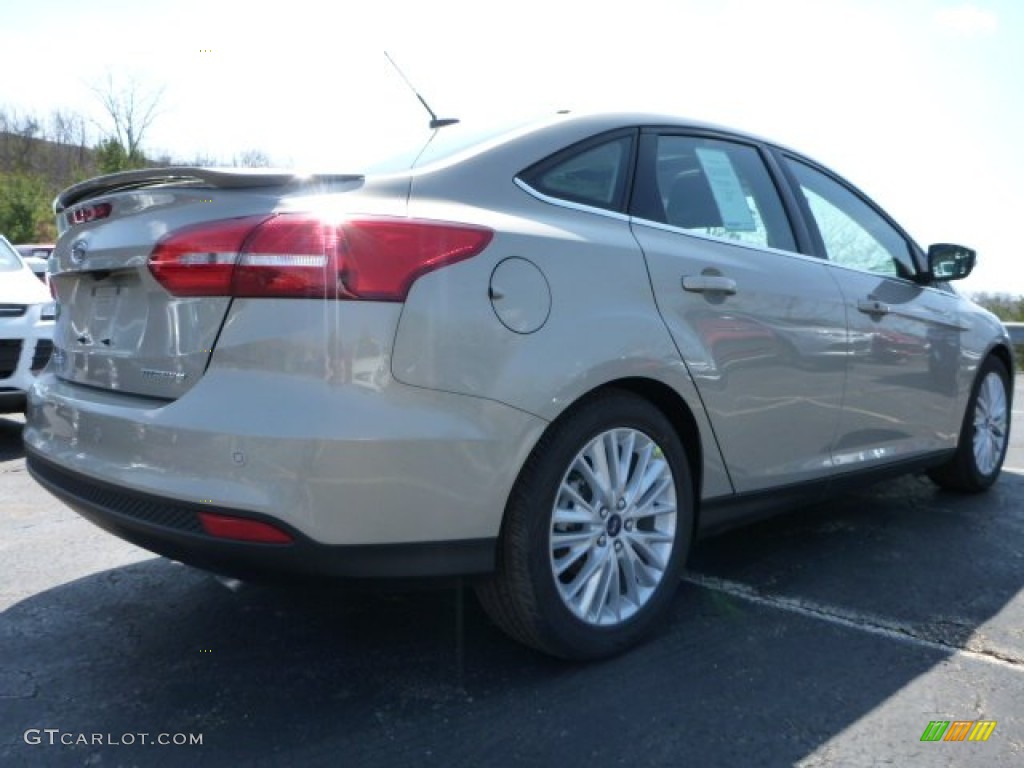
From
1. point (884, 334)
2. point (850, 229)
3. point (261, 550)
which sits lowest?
point (261, 550)

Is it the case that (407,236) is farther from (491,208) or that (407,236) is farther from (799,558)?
(799,558)

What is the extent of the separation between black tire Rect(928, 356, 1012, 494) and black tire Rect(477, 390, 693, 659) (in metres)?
2.43

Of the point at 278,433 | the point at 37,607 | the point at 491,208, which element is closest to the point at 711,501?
the point at 491,208

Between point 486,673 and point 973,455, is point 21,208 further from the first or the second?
point 486,673

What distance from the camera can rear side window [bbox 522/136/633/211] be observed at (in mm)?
2570

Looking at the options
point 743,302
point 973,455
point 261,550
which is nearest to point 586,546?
point 261,550

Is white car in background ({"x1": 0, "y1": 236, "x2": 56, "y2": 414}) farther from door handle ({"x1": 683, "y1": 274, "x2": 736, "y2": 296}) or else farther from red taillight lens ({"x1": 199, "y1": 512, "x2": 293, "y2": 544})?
door handle ({"x1": 683, "y1": 274, "x2": 736, "y2": 296})

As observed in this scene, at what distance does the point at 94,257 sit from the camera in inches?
98.8

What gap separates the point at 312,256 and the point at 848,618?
2093mm

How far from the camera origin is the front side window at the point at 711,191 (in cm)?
290

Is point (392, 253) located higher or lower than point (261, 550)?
higher

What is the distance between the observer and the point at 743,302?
2.96m

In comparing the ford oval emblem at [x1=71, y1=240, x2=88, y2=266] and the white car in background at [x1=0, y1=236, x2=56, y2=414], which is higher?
the ford oval emblem at [x1=71, y1=240, x2=88, y2=266]

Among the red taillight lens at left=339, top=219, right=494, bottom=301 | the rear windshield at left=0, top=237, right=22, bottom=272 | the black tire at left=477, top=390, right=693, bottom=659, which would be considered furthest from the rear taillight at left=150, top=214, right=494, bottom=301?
the rear windshield at left=0, top=237, right=22, bottom=272
